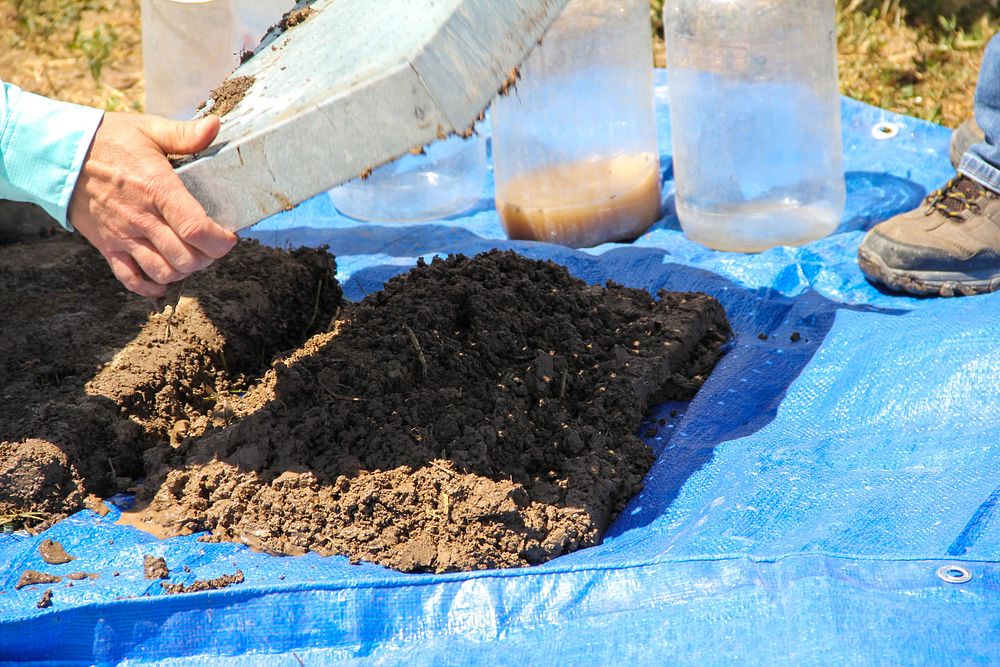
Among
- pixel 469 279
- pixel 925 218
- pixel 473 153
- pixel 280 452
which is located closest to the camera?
pixel 280 452

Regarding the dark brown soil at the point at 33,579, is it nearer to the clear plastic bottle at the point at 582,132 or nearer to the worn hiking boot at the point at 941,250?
the clear plastic bottle at the point at 582,132

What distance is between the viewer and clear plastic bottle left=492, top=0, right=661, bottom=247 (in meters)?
2.94

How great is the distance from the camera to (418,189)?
334 centimetres

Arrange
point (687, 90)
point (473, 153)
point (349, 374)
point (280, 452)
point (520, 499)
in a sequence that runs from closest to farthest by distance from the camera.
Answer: point (520, 499) → point (280, 452) → point (349, 374) → point (687, 90) → point (473, 153)

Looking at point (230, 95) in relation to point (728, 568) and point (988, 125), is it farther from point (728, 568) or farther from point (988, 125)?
point (988, 125)

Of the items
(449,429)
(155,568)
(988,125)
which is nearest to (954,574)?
(449,429)

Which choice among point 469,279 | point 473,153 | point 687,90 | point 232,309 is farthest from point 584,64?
point 232,309

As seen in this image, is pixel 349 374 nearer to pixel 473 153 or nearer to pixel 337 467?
pixel 337 467

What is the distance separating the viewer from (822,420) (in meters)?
2.03

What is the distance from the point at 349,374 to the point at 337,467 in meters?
0.23

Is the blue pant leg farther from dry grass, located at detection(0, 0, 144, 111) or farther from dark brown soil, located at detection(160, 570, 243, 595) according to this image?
dry grass, located at detection(0, 0, 144, 111)

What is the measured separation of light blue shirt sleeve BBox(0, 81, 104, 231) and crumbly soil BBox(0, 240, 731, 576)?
1.50 feet

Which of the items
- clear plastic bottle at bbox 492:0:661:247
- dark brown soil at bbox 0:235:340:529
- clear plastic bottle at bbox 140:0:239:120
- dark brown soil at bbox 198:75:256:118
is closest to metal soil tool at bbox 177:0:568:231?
dark brown soil at bbox 198:75:256:118

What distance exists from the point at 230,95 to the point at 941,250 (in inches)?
67.7
